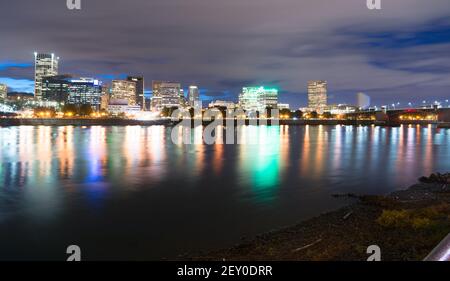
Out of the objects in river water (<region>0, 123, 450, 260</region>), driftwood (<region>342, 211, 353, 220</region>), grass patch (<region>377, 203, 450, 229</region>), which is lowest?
river water (<region>0, 123, 450, 260</region>)

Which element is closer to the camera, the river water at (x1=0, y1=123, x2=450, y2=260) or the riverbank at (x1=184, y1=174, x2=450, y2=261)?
the riverbank at (x1=184, y1=174, x2=450, y2=261)

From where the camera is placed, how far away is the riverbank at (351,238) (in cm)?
1096

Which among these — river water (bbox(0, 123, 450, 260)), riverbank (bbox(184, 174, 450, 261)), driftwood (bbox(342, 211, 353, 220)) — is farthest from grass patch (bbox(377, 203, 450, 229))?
river water (bbox(0, 123, 450, 260))

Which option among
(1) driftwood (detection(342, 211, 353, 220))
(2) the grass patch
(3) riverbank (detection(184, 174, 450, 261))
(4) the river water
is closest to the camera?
(3) riverbank (detection(184, 174, 450, 261))

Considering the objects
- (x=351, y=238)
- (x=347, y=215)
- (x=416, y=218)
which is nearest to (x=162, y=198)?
(x=347, y=215)

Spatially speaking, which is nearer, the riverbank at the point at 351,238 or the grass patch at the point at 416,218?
the riverbank at the point at 351,238

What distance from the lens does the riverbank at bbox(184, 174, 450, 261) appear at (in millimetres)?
10961

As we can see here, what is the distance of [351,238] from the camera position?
41.1ft

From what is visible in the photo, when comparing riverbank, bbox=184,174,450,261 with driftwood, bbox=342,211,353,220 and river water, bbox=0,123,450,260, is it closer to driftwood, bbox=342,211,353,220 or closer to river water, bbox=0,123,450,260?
driftwood, bbox=342,211,353,220

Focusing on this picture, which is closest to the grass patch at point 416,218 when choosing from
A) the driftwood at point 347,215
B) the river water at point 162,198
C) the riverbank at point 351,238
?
the riverbank at point 351,238

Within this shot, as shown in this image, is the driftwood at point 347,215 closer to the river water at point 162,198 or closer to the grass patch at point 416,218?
the grass patch at point 416,218

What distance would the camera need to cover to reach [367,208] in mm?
17469
